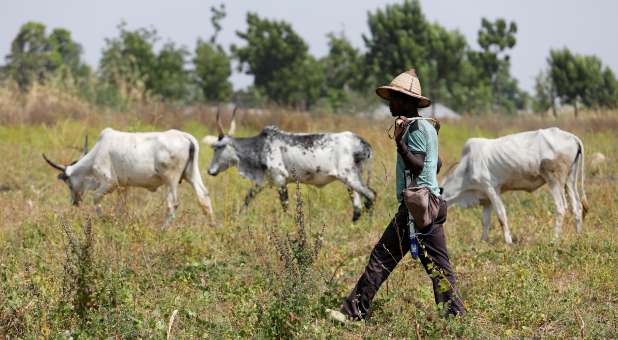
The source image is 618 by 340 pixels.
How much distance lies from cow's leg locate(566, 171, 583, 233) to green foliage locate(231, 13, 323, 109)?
103 ft

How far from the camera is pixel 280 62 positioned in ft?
134

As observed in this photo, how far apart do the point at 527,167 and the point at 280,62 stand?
109 ft

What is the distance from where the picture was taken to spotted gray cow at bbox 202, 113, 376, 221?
984cm

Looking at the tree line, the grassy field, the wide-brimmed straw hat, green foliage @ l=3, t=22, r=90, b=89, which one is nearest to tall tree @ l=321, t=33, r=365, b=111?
the tree line

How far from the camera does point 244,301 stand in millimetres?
6156

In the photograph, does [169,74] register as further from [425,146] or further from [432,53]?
[425,146]

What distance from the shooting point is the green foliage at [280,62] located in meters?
40.2

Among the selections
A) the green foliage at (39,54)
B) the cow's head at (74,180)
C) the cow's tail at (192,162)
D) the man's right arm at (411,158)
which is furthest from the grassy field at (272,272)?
the green foliage at (39,54)

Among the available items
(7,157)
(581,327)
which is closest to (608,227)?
(581,327)

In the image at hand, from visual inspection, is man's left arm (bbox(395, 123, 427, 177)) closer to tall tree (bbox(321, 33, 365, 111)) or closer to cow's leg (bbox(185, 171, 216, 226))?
cow's leg (bbox(185, 171, 216, 226))

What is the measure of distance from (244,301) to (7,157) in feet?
30.3

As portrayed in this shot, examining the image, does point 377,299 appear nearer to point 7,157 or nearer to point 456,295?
point 456,295

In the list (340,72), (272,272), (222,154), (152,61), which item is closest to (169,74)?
(152,61)

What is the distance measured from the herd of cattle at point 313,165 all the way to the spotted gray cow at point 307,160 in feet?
0.04
